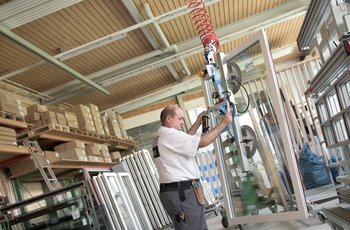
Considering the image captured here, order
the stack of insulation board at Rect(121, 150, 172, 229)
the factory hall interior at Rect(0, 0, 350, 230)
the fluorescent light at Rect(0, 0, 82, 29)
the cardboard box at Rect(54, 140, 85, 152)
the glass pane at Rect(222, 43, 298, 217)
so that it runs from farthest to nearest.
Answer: the stack of insulation board at Rect(121, 150, 172, 229), the cardboard box at Rect(54, 140, 85, 152), the fluorescent light at Rect(0, 0, 82, 29), the glass pane at Rect(222, 43, 298, 217), the factory hall interior at Rect(0, 0, 350, 230)

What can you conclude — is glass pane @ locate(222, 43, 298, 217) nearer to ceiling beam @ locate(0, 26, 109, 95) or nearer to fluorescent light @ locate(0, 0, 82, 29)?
fluorescent light @ locate(0, 0, 82, 29)

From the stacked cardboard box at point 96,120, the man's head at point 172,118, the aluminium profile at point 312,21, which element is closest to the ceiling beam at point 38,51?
the stacked cardboard box at point 96,120

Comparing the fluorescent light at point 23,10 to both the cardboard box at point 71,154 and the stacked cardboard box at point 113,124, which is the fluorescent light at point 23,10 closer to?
the cardboard box at point 71,154

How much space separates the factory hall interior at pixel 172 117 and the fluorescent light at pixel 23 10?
19 mm

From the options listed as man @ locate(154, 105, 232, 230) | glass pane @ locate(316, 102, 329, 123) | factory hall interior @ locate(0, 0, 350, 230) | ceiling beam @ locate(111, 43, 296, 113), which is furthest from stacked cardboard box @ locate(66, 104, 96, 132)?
glass pane @ locate(316, 102, 329, 123)

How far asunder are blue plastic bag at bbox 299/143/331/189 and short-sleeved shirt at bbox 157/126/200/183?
413 centimetres

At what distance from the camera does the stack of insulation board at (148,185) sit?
7473 mm

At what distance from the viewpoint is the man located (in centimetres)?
322

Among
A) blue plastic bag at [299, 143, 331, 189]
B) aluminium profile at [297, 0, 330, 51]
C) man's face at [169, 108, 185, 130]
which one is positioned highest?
aluminium profile at [297, 0, 330, 51]

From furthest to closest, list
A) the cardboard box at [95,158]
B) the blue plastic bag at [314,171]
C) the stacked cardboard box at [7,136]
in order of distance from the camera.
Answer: the cardboard box at [95,158] < the blue plastic bag at [314,171] < the stacked cardboard box at [7,136]

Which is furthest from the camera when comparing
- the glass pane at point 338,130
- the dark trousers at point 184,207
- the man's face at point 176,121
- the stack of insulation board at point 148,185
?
the stack of insulation board at point 148,185

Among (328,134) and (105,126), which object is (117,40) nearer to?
(105,126)

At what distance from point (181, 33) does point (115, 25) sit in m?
1.85

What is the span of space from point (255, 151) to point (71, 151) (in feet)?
13.0
